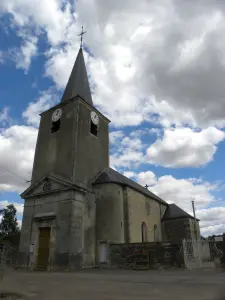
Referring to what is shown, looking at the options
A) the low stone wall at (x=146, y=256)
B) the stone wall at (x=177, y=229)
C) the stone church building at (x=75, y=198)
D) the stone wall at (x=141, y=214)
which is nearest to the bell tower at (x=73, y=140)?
the stone church building at (x=75, y=198)

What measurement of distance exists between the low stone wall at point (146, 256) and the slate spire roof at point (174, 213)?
532 inches

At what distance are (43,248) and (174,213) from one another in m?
16.8

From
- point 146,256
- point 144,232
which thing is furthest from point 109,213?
point 144,232

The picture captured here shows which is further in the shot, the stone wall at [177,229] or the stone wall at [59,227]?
the stone wall at [177,229]

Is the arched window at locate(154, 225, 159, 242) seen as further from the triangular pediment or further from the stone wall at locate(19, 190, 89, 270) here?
the triangular pediment

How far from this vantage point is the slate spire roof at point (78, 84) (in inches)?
925

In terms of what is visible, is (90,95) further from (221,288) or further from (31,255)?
(221,288)

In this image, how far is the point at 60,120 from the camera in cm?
2175

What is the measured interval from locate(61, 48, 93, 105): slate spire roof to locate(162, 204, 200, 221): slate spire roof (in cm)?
1557

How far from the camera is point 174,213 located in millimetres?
29062

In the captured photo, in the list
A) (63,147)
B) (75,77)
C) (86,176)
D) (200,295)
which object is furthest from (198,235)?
(200,295)

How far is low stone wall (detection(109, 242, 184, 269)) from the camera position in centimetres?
1408

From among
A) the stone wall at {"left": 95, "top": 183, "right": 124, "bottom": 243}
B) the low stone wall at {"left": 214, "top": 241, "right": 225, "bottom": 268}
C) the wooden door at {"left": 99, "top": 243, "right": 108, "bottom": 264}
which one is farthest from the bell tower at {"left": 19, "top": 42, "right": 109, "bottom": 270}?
the low stone wall at {"left": 214, "top": 241, "right": 225, "bottom": 268}

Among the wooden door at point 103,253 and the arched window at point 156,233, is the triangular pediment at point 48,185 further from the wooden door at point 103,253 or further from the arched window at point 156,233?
the arched window at point 156,233
